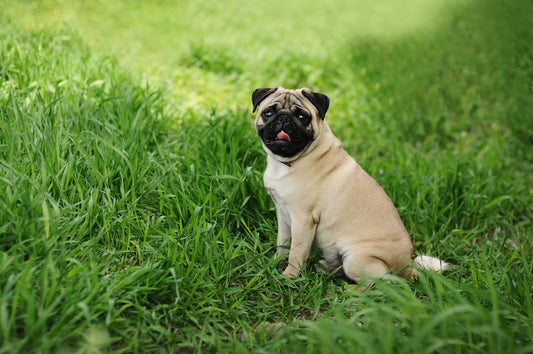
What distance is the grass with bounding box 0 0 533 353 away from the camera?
7.54 ft

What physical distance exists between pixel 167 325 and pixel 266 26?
9857 mm

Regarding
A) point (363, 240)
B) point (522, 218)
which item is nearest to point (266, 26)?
point (522, 218)

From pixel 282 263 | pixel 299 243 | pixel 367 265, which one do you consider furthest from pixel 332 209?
pixel 282 263

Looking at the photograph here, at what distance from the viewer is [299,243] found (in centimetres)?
332

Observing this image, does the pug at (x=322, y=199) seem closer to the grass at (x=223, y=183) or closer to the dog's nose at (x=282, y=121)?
the dog's nose at (x=282, y=121)

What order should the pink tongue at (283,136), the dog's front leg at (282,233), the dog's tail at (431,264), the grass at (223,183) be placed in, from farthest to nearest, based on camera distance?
the dog's front leg at (282,233) → the dog's tail at (431,264) → the pink tongue at (283,136) → the grass at (223,183)

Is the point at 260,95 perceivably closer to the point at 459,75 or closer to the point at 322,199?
the point at 322,199

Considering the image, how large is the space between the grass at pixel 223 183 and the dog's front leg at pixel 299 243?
5.0 inches

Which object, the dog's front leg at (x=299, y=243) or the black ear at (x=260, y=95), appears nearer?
the dog's front leg at (x=299, y=243)

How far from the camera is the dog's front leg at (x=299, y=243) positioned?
3312mm

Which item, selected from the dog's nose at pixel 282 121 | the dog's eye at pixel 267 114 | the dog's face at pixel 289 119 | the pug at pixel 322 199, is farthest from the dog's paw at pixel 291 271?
the dog's eye at pixel 267 114

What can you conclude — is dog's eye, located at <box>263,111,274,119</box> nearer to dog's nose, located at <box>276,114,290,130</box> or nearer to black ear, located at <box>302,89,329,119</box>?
dog's nose, located at <box>276,114,290,130</box>

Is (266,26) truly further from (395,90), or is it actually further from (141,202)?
(141,202)

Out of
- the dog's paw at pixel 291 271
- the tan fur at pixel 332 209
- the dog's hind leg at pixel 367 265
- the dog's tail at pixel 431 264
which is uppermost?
the tan fur at pixel 332 209
